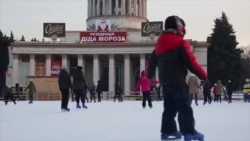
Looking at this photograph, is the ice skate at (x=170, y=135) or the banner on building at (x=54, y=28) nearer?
the ice skate at (x=170, y=135)

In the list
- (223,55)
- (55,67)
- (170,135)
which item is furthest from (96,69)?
(170,135)

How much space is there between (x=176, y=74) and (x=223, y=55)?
197ft

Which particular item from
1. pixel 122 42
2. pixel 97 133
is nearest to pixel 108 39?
pixel 122 42

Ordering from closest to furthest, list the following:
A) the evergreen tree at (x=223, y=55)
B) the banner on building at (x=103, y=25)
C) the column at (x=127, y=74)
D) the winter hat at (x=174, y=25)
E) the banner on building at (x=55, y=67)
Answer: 1. the winter hat at (x=174, y=25)
2. the banner on building at (x=55, y=67)
3. the column at (x=127, y=74)
4. the evergreen tree at (x=223, y=55)
5. the banner on building at (x=103, y=25)

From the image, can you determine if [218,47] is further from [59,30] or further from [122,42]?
[59,30]

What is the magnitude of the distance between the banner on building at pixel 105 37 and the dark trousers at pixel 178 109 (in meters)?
56.3

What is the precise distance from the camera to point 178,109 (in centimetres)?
615

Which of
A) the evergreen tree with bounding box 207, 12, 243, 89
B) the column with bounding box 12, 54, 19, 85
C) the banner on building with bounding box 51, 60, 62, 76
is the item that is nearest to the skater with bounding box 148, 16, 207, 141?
the banner on building with bounding box 51, 60, 62, 76

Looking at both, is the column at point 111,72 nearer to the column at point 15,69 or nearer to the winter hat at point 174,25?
the column at point 15,69

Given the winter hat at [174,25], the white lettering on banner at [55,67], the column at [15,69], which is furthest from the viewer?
the column at [15,69]

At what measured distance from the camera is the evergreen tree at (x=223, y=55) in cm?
6388

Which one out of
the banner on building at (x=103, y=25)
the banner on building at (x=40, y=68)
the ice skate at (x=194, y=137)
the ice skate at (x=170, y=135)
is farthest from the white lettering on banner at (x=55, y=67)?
the ice skate at (x=194, y=137)

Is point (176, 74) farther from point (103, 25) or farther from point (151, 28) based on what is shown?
point (103, 25)

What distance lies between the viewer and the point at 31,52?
208 feet
